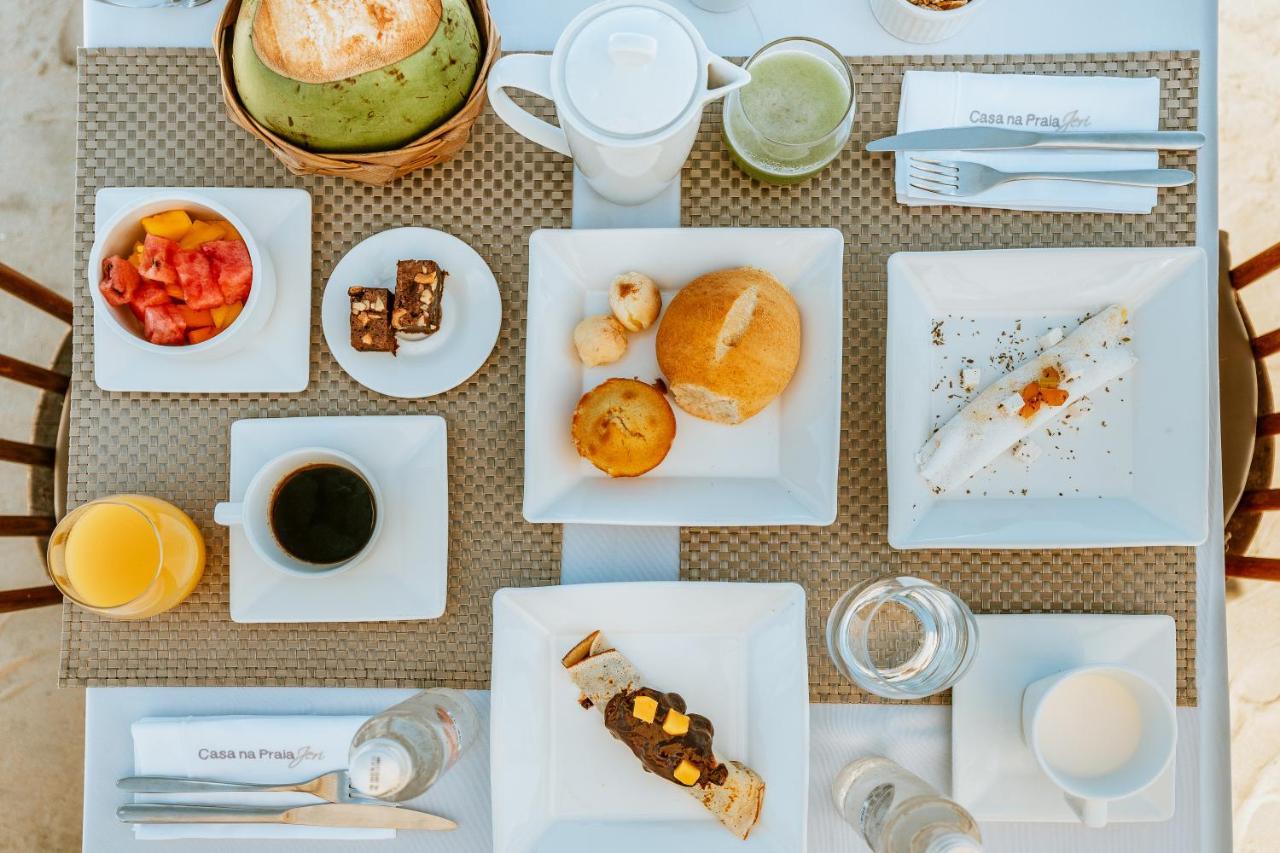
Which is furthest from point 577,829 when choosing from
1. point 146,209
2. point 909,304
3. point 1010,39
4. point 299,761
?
point 1010,39

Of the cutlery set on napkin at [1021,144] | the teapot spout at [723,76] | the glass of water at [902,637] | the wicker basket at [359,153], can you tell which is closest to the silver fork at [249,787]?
the glass of water at [902,637]

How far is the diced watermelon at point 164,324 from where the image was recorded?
80 centimetres

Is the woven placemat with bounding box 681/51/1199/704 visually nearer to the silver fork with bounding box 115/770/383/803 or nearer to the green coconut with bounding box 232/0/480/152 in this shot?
the green coconut with bounding box 232/0/480/152

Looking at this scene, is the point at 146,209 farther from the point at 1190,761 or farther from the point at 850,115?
the point at 1190,761

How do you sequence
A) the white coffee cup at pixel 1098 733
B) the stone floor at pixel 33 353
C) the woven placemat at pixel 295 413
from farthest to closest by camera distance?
the stone floor at pixel 33 353 < the woven placemat at pixel 295 413 < the white coffee cup at pixel 1098 733

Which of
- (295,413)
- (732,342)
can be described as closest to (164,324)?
(295,413)

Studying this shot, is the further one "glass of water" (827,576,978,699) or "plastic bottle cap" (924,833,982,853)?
"glass of water" (827,576,978,699)

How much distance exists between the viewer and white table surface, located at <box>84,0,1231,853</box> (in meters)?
0.86

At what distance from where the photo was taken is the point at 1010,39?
2.87 ft

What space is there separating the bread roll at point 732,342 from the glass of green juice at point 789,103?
0.12 m

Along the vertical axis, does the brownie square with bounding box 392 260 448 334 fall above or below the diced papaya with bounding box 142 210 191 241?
below

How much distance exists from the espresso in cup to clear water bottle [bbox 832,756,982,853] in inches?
22.6

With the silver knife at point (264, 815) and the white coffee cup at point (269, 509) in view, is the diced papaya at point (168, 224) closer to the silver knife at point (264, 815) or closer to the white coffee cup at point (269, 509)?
the white coffee cup at point (269, 509)

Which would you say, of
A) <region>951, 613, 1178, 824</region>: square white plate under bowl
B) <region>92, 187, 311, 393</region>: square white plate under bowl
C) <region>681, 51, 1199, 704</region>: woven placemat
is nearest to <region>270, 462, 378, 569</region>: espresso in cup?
<region>92, 187, 311, 393</region>: square white plate under bowl
